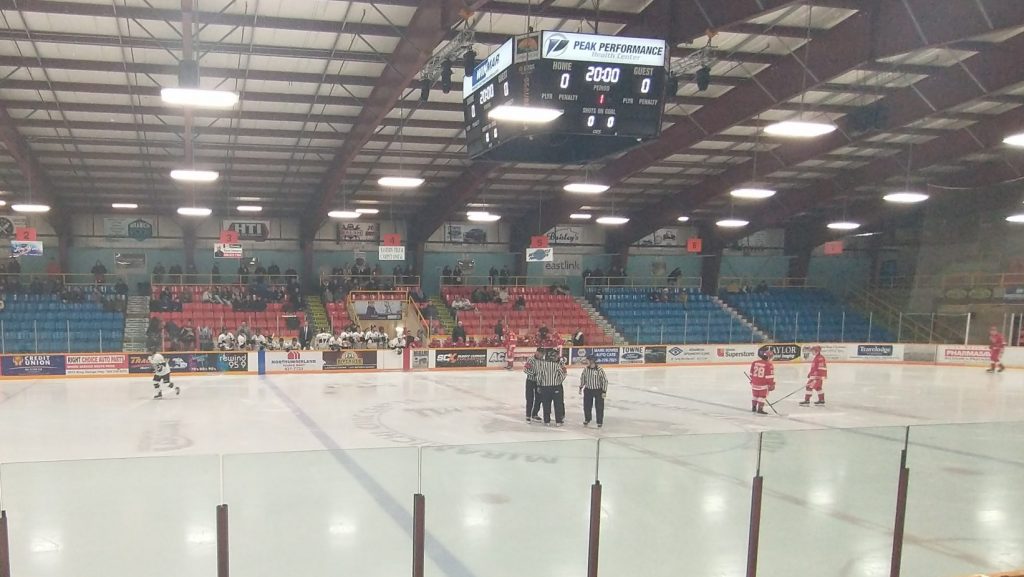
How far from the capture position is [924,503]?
5.84m

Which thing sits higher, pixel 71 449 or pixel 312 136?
pixel 312 136

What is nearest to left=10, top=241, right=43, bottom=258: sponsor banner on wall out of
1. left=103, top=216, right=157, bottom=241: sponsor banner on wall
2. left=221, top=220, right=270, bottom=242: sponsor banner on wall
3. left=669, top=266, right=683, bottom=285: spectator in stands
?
left=103, top=216, right=157, bottom=241: sponsor banner on wall

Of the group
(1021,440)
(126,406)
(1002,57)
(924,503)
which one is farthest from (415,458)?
(1002,57)

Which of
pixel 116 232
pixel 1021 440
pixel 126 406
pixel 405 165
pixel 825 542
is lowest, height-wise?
pixel 126 406

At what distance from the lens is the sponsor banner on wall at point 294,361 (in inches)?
810

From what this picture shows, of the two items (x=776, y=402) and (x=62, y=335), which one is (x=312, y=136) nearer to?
(x=62, y=335)

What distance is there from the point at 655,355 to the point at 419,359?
29.7 ft

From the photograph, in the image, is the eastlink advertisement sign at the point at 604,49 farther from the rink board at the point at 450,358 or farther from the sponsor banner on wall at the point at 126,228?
the sponsor banner on wall at the point at 126,228

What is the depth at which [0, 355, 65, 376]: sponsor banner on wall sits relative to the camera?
61.1 ft

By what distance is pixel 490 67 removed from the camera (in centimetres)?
1012

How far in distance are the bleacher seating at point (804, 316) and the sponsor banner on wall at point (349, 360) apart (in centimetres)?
1789

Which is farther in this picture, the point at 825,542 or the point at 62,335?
the point at 62,335

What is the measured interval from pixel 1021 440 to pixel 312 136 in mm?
18131

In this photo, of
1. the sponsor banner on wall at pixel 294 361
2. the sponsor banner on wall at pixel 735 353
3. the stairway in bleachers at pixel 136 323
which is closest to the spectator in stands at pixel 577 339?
the sponsor banner on wall at pixel 735 353
